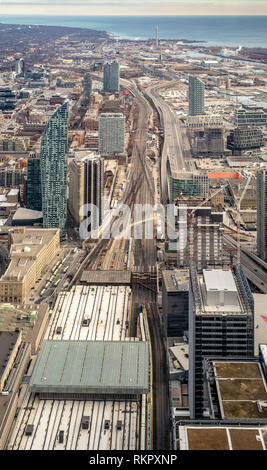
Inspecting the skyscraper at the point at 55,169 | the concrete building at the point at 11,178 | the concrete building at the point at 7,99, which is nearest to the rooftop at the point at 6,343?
the skyscraper at the point at 55,169

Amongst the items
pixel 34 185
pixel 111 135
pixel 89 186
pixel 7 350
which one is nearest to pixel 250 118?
pixel 111 135

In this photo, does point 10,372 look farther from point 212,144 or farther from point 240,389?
point 212,144

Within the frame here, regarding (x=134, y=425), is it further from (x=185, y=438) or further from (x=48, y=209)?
(x=48, y=209)

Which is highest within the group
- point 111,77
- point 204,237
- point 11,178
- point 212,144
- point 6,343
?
point 111,77

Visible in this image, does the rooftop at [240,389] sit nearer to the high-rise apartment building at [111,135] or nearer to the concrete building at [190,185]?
the concrete building at [190,185]

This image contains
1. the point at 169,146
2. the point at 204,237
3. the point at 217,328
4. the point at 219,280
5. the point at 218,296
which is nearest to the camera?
the point at 217,328

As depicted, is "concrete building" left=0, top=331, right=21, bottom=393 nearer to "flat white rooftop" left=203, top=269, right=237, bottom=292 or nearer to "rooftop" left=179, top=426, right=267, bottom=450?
"flat white rooftop" left=203, top=269, right=237, bottom=292
